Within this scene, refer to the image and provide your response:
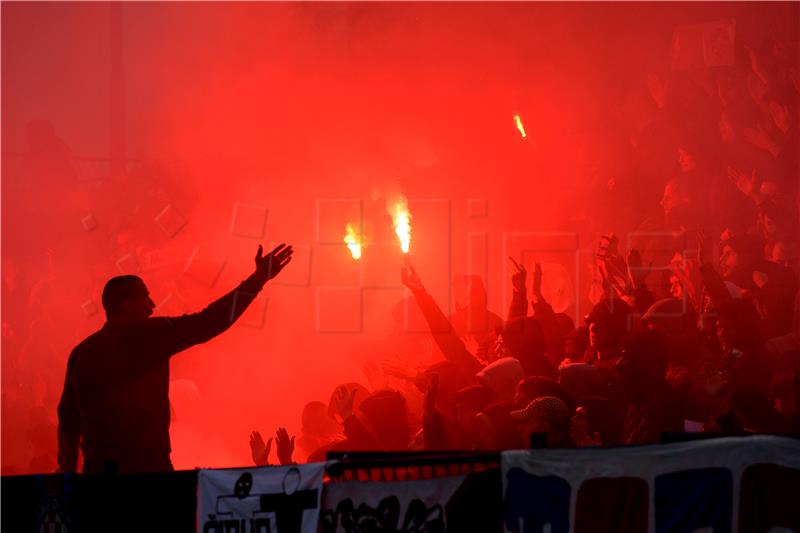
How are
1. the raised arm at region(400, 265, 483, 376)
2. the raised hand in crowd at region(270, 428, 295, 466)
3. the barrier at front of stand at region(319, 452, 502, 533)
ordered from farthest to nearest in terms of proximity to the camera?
the raised arm at region(400, 265, 483, 376), the raised hand in crowd at region(270, 428, 295, 466), the barrier at front of stand at region(319, 452, 502, 533)

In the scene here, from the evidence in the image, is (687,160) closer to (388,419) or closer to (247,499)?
(388,419)

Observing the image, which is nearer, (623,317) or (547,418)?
(547,418)

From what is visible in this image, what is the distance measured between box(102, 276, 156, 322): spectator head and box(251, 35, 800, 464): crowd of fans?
1.79 m

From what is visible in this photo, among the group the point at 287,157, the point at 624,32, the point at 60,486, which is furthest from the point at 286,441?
the point at 624,32

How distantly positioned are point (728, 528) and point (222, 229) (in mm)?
9026

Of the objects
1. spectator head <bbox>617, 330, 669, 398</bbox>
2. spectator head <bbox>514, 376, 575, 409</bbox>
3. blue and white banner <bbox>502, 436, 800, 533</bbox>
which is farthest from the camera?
spectator head <bbox>617, 330, 669, 398</bbox>

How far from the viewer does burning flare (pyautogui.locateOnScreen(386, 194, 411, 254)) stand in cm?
1121

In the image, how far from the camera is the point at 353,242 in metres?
11.4

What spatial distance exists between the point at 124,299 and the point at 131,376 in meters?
0.39

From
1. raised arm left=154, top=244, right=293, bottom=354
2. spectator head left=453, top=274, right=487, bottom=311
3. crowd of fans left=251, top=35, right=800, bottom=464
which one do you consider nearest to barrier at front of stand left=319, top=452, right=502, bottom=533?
crowd of fans left=251, top=35, right=800, bottom=464

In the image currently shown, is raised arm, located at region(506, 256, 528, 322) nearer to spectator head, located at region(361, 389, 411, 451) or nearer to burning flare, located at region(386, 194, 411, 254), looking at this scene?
spectator head, located at region(361, 389, 411, 451)

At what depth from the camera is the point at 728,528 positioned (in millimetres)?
4715

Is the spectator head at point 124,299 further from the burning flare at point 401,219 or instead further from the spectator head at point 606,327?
the burning flare at point 401,219

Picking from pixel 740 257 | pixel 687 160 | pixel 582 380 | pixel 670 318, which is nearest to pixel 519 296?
pixel 670 318
